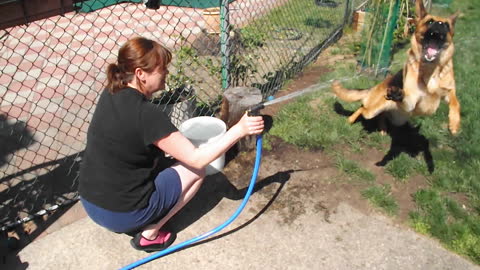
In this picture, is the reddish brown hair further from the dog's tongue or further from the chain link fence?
the dog's tongue

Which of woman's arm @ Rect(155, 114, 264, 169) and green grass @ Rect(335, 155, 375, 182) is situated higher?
woman's arm @ Rect(155, 114, 264, 169)

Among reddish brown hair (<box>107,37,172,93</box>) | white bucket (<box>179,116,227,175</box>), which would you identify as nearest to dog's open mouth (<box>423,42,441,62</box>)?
white bucket (<box>179,116,227,175</box>)

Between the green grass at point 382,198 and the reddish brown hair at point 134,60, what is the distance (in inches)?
87.5

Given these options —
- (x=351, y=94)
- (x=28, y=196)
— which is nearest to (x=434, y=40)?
(x=351, y=94)

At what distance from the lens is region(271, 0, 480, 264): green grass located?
310 centimetres

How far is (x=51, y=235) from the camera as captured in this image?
3047 millimetres

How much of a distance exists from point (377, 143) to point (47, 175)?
3468 mm

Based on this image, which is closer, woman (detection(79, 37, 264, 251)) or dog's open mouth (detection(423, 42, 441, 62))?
woman (detection(79, 37, 264, 251))

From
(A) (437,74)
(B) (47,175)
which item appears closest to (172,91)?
(B) (47,175)

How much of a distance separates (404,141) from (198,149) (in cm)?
278

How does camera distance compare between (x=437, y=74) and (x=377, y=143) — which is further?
(x=377, y=143)

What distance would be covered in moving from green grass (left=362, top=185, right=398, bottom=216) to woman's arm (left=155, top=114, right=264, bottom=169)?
1539 millimetres

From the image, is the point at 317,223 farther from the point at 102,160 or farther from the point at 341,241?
the point at 102,160

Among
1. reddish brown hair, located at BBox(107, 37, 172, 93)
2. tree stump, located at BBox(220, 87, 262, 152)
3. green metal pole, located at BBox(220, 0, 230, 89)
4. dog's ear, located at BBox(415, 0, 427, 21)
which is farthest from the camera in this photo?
green metal pole, located at BBox(220, 0, 230, 89)
